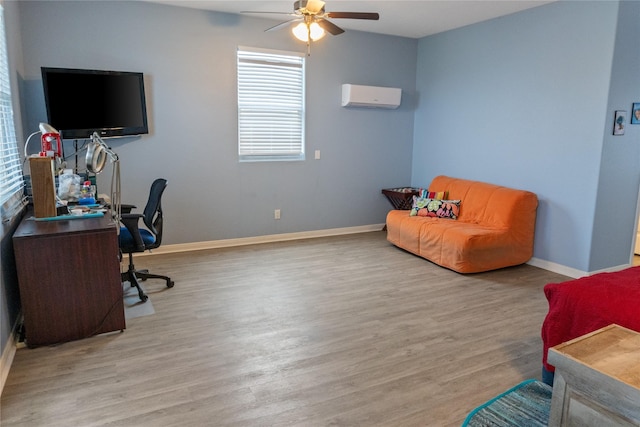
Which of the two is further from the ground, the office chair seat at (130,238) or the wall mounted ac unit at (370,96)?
the wall mounted ac unit at (370,96)

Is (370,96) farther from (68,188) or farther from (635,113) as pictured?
(68,188)

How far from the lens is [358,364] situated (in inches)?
102

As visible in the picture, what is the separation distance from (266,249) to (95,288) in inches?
94.3

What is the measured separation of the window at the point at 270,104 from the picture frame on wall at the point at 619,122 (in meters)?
3.27

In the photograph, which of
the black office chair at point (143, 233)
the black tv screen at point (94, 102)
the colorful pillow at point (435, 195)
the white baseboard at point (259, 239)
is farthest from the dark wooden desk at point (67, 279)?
the colorful pillow at point (435, 195)

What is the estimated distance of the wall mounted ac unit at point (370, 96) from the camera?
5.41m

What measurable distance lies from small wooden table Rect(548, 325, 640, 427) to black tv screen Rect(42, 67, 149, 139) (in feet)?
13.4

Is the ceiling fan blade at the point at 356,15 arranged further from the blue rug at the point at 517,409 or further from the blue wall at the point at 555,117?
the blue rug at the point at 517,409

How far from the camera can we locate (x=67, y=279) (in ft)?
8.86

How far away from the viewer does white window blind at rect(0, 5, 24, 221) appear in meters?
2.79

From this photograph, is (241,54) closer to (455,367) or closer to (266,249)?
(266,249)

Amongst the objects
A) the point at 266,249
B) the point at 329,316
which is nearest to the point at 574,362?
the point at 329,316

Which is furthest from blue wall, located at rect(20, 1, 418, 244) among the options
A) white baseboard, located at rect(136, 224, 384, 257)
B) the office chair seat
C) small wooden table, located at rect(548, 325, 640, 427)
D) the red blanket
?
small wooden table, located at rect(548, 325, 640, 427)

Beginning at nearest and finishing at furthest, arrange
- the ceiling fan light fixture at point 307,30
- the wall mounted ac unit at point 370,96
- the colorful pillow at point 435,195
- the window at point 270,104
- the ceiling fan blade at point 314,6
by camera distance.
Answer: the ceiling fan blade at point 314,6 < the ceiling fan light fixture at point 307,30 < the window at point 270,104 < the colorful pillow at point 435,195 < the wall mounted ac unit at point 370,96
